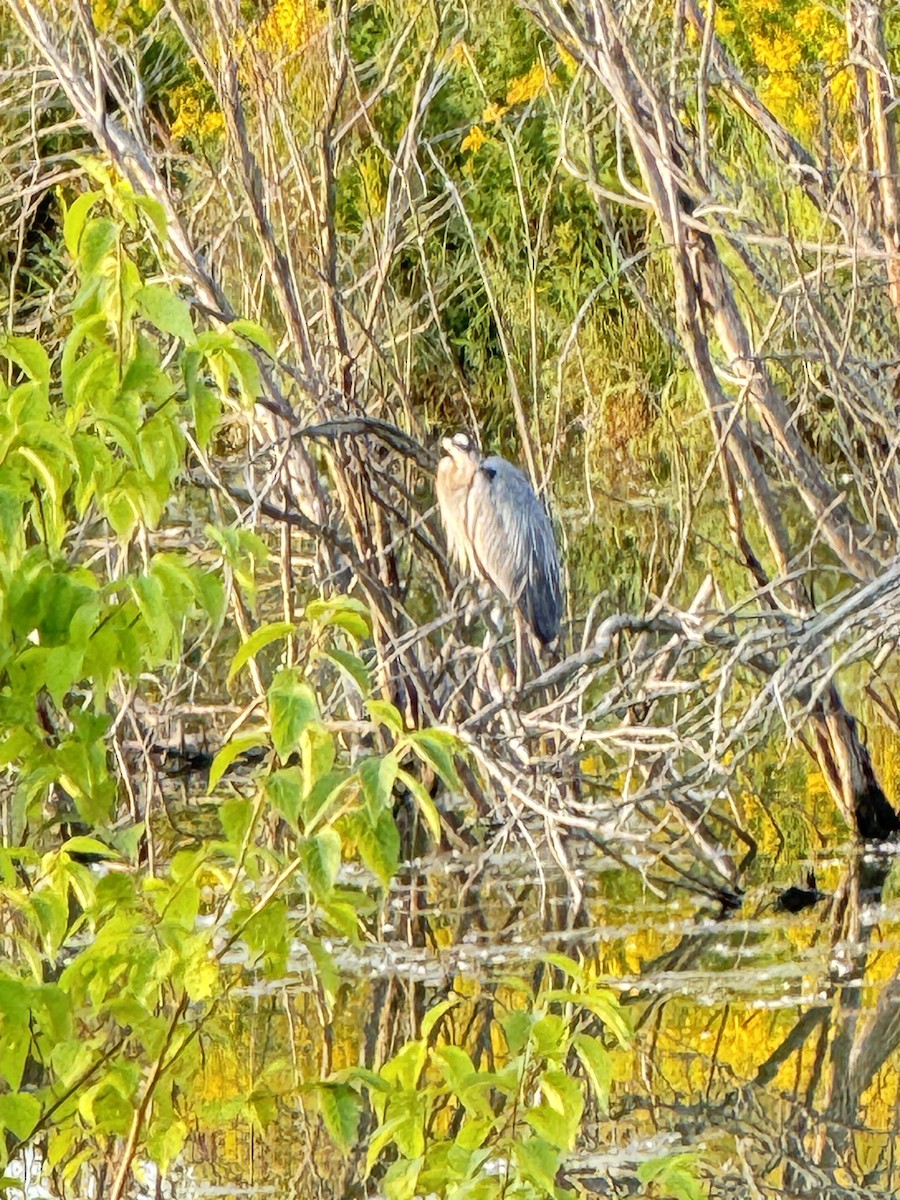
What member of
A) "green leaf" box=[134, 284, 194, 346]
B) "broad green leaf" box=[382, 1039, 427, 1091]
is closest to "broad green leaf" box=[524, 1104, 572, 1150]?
"broad green leaf" box=[382, 1039, 427, 1091]

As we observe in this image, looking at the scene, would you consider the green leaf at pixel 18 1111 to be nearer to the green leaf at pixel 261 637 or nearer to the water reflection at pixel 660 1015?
the green leaf at pixel 261 637

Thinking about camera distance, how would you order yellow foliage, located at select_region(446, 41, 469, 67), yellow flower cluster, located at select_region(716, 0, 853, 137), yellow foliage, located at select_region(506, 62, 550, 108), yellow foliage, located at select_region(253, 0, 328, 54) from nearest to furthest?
yellow foliage, located at select_region(446, 41, 469, 67) → yellow foliage, located at select_region(253, 0, 328, 54) → yellow foliage, located at select_region(506, 62, 550, 108) → yellow flower cluster, located at select_region(716, 0, 853, 137)

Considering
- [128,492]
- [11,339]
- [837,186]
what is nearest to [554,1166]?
[128,492]

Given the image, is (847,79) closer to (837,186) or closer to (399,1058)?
(837,186)

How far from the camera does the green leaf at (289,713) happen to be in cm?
197

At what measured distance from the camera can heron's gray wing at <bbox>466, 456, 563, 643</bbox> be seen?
6.69 m

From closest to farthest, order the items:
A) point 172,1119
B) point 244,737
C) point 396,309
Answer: point 244,737, point 172,1119, point 396,309

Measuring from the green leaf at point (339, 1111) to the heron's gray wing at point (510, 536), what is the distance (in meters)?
4.46

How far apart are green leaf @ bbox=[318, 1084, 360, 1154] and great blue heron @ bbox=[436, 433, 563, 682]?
4456mm

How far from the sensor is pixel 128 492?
2.00m

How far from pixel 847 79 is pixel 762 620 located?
2282mm

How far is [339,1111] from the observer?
2.21 m

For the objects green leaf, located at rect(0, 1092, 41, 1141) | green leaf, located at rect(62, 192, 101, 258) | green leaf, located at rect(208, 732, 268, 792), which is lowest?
green leaf, located at rect(0, 1092, 41, 1141)

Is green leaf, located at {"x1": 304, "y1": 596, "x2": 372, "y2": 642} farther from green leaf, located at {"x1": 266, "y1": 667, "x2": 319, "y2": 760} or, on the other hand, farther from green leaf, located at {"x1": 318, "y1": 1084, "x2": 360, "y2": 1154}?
green leaf, located at {"x1": 318, "y1": 1084, "x2": 360, "y2": 1154}
